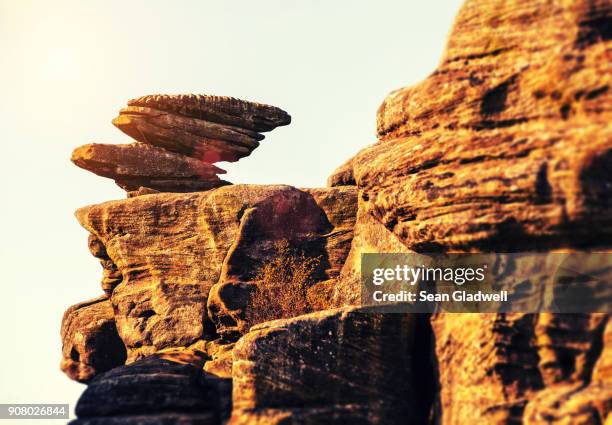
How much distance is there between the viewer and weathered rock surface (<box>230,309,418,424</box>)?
2883 centimetres

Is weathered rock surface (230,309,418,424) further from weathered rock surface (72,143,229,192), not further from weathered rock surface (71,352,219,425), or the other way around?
weathered rock surface (72,143,229,192)

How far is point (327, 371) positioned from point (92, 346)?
1941 centimetres

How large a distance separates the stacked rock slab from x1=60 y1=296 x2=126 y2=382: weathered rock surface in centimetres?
703

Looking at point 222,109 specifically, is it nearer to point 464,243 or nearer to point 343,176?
point 343,176

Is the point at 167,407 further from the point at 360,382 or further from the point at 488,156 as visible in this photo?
the point at 488,156

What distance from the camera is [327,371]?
29.3m

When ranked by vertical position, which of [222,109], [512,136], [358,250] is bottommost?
[358,250]

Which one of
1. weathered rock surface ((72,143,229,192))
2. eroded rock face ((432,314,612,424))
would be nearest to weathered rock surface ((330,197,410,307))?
eroded rock face ((432,314,612,424))

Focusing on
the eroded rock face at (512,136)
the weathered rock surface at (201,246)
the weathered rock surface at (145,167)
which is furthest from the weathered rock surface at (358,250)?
the weathered rock surface at (145,167)

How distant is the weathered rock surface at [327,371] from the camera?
2883 cm

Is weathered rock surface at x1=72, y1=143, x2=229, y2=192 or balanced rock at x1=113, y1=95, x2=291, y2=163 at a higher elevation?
balanced rock at x1=113, y1=95, x2=291, y2=163

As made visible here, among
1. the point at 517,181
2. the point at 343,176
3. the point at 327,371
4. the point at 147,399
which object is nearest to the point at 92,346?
the point at 147,399

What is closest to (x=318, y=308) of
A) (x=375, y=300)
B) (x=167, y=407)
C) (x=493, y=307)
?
(x=375, y=300)

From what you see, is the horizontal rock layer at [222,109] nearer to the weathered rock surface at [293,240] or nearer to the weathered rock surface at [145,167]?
the weathered rock surface at [145,167]
